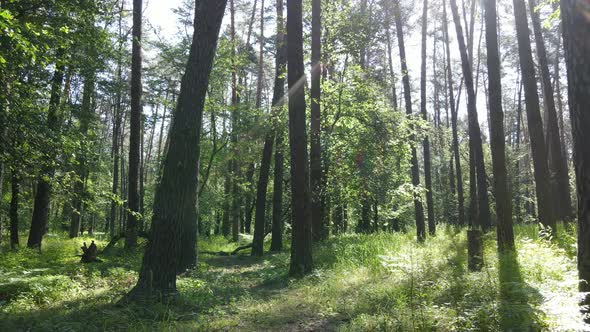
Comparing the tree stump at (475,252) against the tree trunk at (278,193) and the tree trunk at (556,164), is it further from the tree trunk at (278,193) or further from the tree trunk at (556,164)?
the tree trunk at (278,193)

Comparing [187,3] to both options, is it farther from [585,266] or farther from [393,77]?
[585,266]

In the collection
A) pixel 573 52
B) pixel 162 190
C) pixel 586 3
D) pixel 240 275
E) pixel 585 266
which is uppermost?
pixel 586 3

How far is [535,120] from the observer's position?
1084 centimetres

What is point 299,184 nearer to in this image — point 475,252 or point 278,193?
point 475,252

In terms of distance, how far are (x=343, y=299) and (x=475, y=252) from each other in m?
2.95

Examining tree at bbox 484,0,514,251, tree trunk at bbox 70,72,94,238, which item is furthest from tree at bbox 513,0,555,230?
tree trunk at bbox 70,72,94,238

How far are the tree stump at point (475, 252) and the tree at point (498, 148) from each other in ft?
3.76

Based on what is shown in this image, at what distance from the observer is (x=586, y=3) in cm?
398

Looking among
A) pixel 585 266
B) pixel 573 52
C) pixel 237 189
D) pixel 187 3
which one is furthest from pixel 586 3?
pixel 187 3

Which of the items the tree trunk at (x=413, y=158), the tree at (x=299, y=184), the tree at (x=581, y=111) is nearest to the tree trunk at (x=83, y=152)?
the tree at (x=299, y=184)

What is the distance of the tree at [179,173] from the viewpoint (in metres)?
6.12

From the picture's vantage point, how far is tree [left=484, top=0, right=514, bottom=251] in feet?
27.3

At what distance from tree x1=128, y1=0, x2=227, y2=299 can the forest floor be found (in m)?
0.56

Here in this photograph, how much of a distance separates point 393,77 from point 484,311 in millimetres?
13129
